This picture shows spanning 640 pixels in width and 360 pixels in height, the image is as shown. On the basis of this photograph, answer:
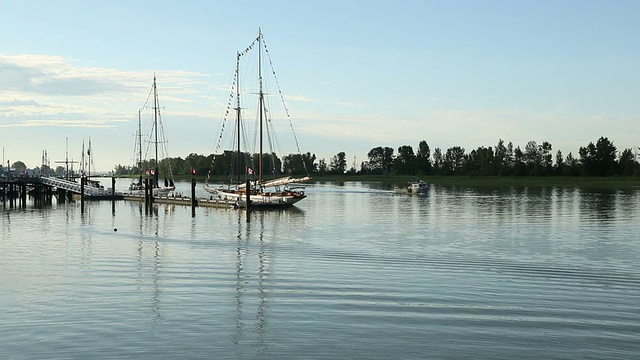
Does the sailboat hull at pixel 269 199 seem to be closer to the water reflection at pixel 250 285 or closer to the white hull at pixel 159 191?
the white hull at pixel 159 191

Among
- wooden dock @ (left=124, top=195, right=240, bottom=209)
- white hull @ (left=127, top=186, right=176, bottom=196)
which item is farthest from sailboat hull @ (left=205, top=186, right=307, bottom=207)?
white hull @ (left=127, top=186, right=176, bottom=196)

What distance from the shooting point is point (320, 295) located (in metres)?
27.2

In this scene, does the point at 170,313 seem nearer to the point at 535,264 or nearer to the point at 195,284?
the point at 195,284

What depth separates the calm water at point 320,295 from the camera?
2033 cm

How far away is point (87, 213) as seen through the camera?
80.2m

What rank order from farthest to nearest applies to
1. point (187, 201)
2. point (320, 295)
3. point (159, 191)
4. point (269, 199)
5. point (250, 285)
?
point (159, 191), point (187, 201), point (269, 199), point (250, 285), point (320, 295)

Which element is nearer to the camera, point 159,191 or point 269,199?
point 269,199

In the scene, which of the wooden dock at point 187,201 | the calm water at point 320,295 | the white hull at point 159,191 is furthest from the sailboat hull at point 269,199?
the calm water at point 320,295

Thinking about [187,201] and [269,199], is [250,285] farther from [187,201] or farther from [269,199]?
[187,201]

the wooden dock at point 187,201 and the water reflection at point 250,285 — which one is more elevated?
the wooden dock at point 187,201

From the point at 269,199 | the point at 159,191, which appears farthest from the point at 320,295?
the point at 159,191

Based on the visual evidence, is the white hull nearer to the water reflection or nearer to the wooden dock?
the wooden dock

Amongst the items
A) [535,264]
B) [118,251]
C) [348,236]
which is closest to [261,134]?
[348,236]

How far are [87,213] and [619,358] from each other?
231 feet
